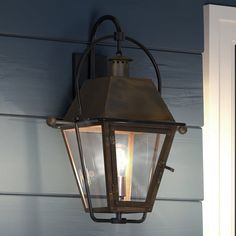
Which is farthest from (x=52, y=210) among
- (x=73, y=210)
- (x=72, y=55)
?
(x=72, y=55)

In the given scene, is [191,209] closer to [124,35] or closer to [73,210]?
[73,210]

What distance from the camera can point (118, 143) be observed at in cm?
171

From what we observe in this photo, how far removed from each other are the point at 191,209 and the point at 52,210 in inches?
14.1

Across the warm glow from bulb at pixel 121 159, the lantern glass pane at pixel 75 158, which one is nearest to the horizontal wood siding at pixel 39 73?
the lantern glass pane at pixel 75 158

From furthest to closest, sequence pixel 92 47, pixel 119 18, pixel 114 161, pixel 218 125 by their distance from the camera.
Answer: pixel 218 125 → pixel 119 18 → pixel 92 47 → pixel 114 161

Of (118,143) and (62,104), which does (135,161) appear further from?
(62,104)

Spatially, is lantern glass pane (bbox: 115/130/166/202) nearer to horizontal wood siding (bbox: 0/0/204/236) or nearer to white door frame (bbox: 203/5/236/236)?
horizontal wood siding (bbox: 0/0/204/236)

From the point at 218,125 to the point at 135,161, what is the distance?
0.43m

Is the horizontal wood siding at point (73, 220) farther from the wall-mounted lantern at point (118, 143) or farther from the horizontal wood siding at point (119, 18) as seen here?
the horizontal wood siding at point (119, 18)

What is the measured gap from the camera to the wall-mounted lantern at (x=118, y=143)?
169 centimetres

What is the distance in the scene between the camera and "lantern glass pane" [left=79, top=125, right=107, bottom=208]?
1699 mm

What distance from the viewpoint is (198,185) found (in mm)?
2000

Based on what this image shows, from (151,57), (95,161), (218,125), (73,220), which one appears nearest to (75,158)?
(95,161)

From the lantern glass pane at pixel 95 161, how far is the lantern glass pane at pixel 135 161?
4 cm
